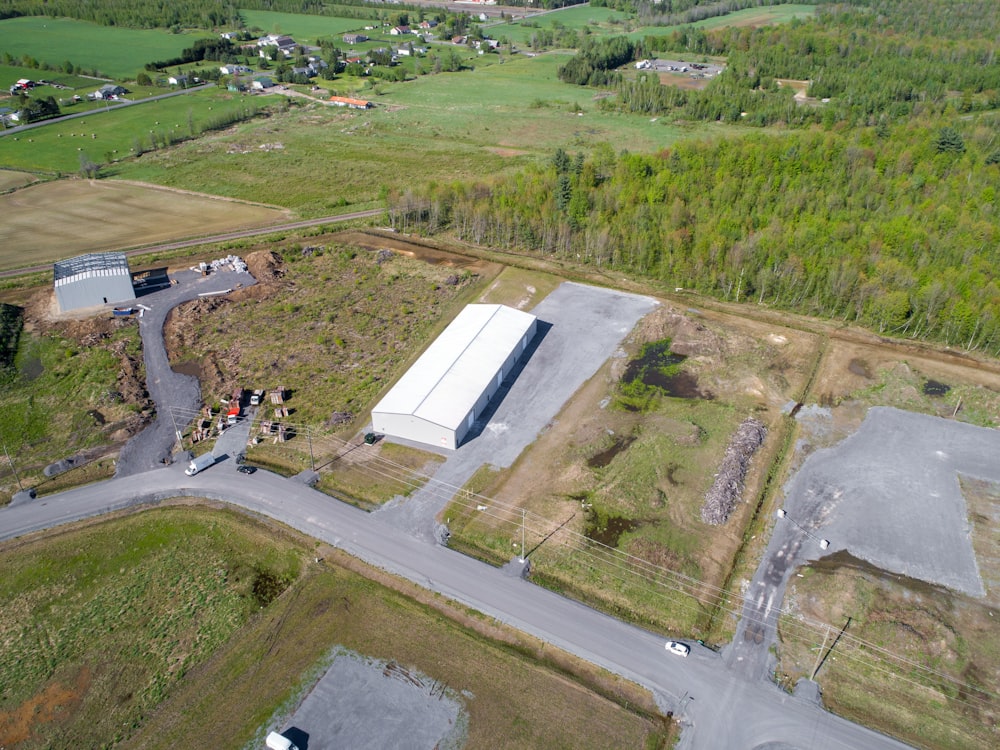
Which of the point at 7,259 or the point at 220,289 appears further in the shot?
the point at 7,259

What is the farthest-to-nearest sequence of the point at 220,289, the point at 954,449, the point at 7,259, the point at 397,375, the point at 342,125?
the point at 342,125
the point at 7,259
the point at 220,289
the point at 397,375
the point at 954,449

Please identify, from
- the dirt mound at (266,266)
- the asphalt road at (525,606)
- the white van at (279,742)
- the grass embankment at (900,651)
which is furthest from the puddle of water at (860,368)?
the dirt mound at (266,266)

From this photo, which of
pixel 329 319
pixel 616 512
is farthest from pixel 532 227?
pixel 616 512

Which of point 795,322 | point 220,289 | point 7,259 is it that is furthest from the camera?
point 7,259

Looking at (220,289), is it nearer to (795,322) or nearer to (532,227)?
(532,227)

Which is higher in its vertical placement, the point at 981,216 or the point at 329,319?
the point at 981,216

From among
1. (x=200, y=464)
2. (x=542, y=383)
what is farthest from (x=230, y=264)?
(x=542, y=383)

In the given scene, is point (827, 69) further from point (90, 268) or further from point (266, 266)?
point (90, 268)
